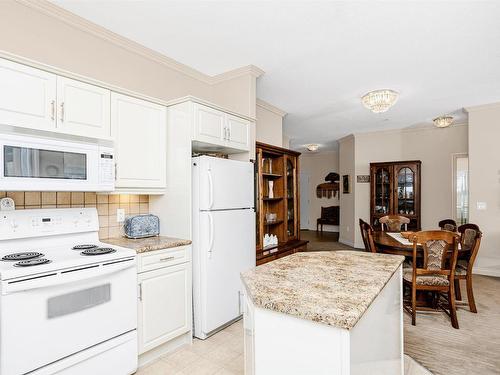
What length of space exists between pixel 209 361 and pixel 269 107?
3.69m

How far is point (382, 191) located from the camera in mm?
6258

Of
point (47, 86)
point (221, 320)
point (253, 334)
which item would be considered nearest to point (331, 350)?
point (253, 334)

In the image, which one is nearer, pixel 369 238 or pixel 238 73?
pixel 369 238

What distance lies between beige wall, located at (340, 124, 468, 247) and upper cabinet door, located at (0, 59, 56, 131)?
6.20 meters

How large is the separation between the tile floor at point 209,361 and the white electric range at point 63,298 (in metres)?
0.29

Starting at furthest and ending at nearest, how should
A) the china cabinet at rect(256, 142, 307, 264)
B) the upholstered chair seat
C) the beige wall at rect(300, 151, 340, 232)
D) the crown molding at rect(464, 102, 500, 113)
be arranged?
the beige wall at rect(300, 151, 340, 232), the crown molding at rect(464, 102, 500, 113), the china cabinet at rect(256, 142, 307, 264), the upholstered chair seat

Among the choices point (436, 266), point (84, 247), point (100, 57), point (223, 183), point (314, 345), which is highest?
point (100, 57)

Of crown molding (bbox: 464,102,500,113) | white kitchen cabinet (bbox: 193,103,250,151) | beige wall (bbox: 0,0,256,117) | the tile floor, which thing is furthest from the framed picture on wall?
the tile floor

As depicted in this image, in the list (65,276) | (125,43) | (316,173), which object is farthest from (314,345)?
(316,173)

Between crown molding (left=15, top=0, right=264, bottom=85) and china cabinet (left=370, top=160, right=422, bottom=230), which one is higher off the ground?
crown molding (left=15, top=0, right=264, bottom=85)

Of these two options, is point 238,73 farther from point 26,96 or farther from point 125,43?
point 26,96

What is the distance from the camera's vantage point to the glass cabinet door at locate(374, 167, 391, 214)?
244 inches

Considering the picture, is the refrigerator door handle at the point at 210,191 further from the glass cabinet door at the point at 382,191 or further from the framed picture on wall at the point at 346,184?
the framed picture on wall at the point at 346,184

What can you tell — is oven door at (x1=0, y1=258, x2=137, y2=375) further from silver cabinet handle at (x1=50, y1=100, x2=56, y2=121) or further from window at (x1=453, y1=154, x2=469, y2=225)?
window at (x1=453, y1=154, x2=469, y2=225)
